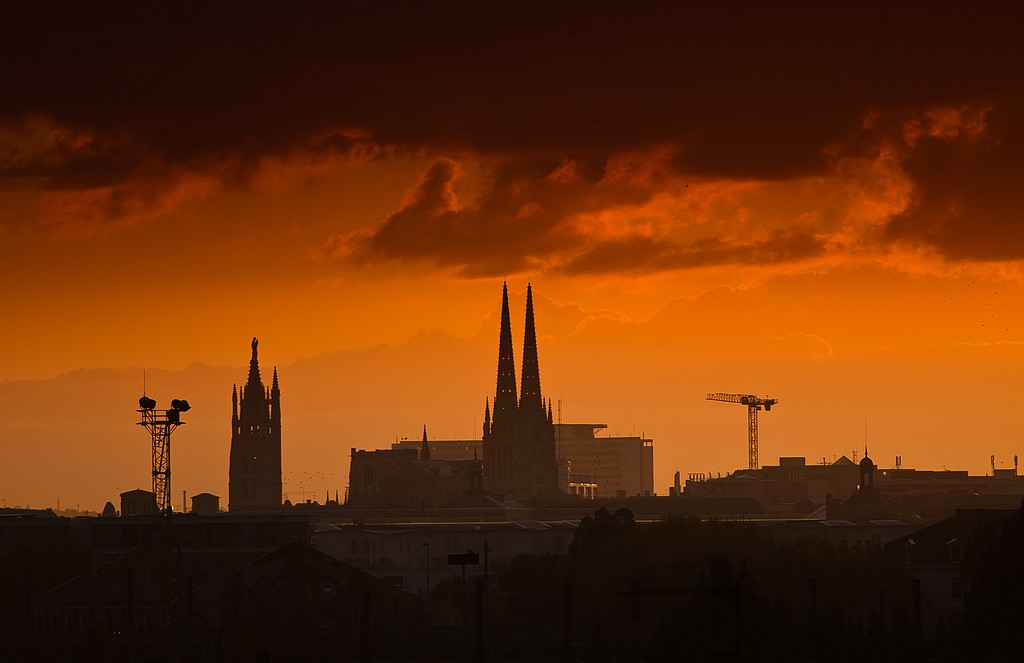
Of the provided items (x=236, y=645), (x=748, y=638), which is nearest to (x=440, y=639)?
(x=236, y=645)

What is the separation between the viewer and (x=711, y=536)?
147375 mm

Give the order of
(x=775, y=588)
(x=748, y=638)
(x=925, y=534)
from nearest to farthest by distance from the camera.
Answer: (x=748, y=638), (x=775, y=588), (x=925, y=534)

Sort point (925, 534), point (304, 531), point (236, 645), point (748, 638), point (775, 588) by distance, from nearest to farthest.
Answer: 1. point (748, 638)
2. point (236, 645)
3. point (775, 588)
4. point (925, 534)
5. point (304, 531)

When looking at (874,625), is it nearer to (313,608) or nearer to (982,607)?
(982,607)

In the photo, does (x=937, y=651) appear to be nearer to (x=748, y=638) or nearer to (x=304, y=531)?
(x=748, y=638)

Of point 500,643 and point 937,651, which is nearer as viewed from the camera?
point 937,651

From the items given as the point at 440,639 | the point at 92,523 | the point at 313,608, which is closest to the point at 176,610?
the point at 313,608

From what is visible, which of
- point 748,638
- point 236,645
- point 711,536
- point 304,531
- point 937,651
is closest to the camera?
point 748,638

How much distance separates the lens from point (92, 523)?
177 m

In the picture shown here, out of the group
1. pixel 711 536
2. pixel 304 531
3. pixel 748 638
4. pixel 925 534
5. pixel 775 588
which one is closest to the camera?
pixel 748 638

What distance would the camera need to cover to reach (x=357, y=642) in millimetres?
122125

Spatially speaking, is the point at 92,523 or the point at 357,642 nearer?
the point at 357,642

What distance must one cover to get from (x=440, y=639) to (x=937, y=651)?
36.6 metres

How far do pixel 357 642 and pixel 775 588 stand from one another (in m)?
23.1
